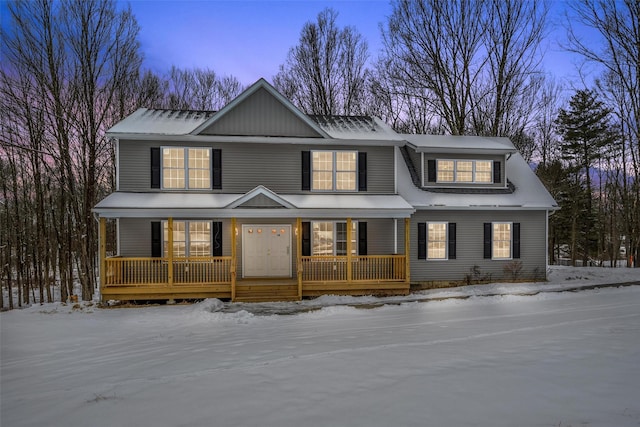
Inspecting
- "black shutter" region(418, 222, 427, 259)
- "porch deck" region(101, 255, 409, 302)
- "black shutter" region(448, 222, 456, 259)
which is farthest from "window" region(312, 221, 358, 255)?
"black shutter" region(448, 222, 456, 259)

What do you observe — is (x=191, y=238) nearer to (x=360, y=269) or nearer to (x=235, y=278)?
(x=235, y=278)

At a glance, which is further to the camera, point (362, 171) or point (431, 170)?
point (431, 170)

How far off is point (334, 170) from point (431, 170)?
170 inches

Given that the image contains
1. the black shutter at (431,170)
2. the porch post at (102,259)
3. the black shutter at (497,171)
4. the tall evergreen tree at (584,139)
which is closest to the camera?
the porch post at (102,259)

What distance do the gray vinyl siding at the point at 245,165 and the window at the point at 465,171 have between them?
11.8ft

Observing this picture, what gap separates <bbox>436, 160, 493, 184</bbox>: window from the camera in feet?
49.4

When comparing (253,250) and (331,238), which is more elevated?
(331,238)

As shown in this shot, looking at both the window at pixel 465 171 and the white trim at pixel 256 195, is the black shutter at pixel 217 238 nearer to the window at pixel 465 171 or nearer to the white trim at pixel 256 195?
the white trim at pixel 256 195

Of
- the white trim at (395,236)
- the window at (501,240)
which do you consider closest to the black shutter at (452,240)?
the window at (501,240)

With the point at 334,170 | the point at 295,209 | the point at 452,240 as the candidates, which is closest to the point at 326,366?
the point at 295,209

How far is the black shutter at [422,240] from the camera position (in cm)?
1408

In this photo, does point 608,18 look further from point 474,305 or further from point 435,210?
point 474,305

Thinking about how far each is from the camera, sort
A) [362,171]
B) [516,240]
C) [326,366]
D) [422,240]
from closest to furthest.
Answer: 1. [326,366]
2. [362,171]
3. [422,240]
4. [516,240]

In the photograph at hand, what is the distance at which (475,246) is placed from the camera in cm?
1436
